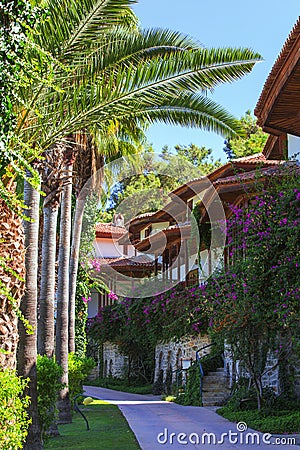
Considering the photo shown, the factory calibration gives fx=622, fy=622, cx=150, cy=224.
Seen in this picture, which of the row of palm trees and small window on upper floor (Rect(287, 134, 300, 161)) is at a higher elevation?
small window on upper floor (Rect(287, 134, 300, 161))

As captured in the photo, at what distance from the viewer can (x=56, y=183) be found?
41.6ft

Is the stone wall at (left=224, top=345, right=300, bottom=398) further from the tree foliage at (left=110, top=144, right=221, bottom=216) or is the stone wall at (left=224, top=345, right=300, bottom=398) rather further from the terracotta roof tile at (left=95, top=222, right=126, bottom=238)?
the terracotta roof tile at (left=95, top=222, right=126, bottom=238)

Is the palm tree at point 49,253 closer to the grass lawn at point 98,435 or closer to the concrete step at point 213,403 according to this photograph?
the grass lawn at point 98,435

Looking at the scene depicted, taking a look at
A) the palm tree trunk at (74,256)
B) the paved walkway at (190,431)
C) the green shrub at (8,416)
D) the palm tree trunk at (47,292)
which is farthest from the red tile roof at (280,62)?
the palm tree trunk at (74,256)

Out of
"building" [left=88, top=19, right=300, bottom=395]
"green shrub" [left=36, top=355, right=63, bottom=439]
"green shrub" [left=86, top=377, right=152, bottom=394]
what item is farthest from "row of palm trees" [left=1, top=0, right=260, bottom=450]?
"green shrub" [left=86, top=377, right=152, bottom=394]

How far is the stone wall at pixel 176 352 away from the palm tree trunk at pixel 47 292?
9.57 meters

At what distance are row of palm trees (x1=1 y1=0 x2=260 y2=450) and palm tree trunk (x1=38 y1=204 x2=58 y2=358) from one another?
0.07 ft

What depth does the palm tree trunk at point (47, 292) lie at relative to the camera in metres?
12.2

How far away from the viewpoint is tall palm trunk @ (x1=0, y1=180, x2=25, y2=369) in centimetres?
736

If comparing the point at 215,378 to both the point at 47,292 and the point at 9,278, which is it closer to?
the point at 47,292

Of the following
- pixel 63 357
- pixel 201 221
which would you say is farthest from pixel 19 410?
pixel 201 221

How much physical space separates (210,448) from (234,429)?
2.15 m

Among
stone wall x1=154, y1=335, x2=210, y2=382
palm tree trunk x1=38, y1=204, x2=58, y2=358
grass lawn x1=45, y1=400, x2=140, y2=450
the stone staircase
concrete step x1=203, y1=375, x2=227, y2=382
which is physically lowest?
grass lawn x1=45, y1=400, x2=140, y2=450

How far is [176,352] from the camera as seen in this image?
23797mm
